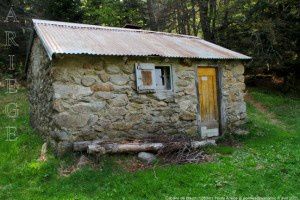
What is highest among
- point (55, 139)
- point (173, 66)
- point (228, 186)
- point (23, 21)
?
point (23, 21)

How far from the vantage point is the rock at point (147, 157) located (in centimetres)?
721

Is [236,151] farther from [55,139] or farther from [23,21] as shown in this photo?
[23,21]

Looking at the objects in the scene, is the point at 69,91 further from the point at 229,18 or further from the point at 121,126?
the point at 229,18

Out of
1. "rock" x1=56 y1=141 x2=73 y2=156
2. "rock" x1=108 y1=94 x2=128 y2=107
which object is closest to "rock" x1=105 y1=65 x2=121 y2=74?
"rock" x1=108 y1=94 x2=128 y2=107

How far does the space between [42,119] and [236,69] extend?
617 cm

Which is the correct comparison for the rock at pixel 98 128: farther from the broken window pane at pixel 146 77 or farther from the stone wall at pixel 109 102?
the broken window pane at pixel 146 77

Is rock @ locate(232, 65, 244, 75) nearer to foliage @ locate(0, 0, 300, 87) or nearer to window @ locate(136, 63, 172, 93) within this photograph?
window @ locate(136, 63, 172, 93)

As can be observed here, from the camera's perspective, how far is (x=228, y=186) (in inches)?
244

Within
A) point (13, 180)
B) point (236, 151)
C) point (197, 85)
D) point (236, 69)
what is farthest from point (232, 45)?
point (13, 180)

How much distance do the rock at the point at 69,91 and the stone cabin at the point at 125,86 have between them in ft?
0.07

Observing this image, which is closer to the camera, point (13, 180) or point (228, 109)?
point (13, 180)

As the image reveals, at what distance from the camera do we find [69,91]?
7387 mm

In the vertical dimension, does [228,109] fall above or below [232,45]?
below

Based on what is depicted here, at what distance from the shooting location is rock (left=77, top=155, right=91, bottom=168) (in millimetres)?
6802
